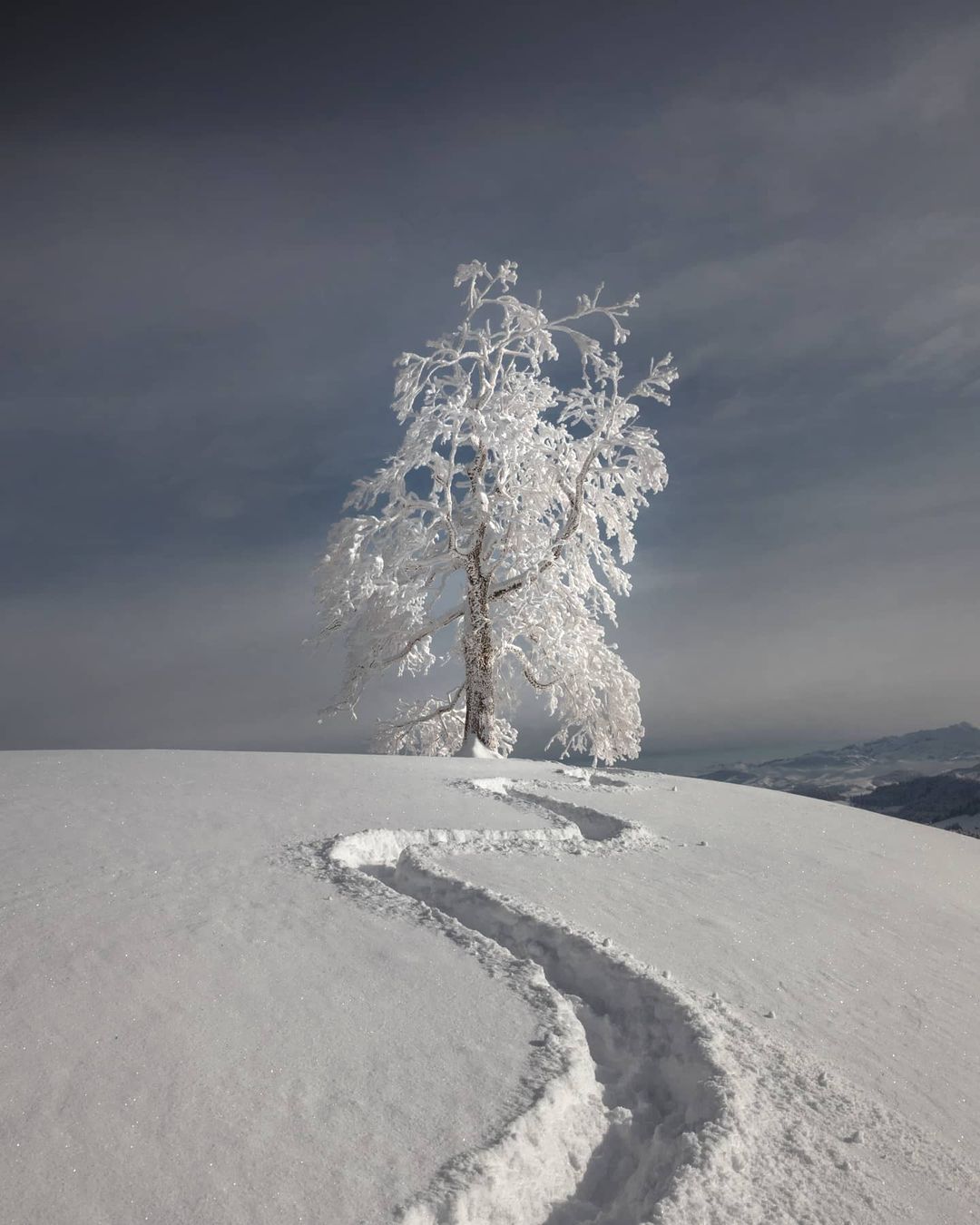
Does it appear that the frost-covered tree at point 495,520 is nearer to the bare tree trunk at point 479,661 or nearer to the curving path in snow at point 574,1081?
the bare tree trunk at point 479,661

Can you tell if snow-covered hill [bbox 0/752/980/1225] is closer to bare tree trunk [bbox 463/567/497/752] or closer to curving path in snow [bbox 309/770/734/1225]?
curving path in snow [bbox 309/770/734/1225]

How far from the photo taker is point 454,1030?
3262mm

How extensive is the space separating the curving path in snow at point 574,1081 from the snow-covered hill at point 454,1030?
0.01 meters

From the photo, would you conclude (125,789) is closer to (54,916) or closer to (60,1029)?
(54,916)

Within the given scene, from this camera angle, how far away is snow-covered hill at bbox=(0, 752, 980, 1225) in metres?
2.55

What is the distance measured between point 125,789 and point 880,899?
5.82 meters

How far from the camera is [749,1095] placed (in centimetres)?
308

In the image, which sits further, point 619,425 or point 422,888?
point 619,425

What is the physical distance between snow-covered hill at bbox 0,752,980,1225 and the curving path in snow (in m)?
0.01

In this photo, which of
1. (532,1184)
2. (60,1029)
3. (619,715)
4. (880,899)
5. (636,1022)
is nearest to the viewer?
(532,1184)

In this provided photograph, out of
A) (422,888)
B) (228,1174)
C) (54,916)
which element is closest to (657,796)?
(422,888)

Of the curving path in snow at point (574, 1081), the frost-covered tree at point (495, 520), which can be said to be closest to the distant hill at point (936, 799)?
the frost-covered tree at point (495, 520)

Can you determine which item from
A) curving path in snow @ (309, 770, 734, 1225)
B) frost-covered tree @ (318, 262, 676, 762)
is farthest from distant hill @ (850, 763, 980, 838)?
curving path in snow @ (309, 770, 734, 1225)

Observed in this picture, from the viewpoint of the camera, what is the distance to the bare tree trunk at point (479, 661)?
14.1m
